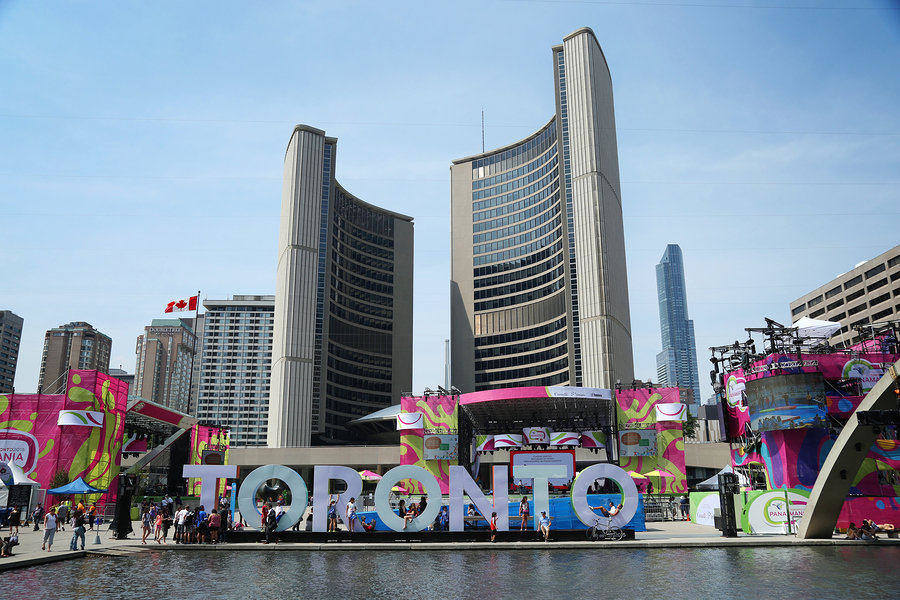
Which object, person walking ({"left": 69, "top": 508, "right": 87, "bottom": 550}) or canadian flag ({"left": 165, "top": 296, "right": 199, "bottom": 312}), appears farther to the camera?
canadian flag ({"left": 165, "top": 296, "right": 199, "bottom": 312})

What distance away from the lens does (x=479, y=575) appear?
2108 cm

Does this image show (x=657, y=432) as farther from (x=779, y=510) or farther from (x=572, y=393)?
(x=779, y=510)

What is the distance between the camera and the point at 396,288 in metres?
154

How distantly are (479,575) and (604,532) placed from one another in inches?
486

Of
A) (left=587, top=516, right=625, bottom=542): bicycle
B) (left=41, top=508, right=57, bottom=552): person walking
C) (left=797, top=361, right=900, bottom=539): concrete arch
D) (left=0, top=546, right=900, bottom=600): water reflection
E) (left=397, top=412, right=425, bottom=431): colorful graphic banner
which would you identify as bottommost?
(left=0, top=546, right=900, bottom=600): water reflection

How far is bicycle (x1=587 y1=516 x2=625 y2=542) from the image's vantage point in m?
31.3

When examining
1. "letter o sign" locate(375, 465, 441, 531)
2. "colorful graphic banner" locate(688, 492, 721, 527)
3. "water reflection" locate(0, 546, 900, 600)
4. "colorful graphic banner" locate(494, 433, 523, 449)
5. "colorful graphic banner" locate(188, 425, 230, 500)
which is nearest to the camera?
"water reflection" locate(0, 546, 900, 600)

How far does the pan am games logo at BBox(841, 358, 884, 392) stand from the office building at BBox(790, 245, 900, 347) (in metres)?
70.0

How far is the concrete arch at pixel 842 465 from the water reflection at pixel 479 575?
2.02 meters

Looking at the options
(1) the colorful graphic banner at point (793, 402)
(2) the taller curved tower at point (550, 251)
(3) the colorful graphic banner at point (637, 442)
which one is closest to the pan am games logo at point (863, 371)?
(1) the colorful graphic banner at point (793, 402)

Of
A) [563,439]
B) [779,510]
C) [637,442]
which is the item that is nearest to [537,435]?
[563,439]

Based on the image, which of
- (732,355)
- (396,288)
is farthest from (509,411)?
(396,288)

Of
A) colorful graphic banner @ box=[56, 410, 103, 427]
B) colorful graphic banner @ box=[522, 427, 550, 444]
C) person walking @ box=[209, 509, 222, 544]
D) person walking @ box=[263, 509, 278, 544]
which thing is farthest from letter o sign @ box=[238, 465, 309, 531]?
colorful graphic banner @ box=[522, 427, 550, 444]

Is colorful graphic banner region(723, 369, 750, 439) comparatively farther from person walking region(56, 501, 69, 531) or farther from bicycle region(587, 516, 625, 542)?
person walking region(56, 501, 69, 531)
